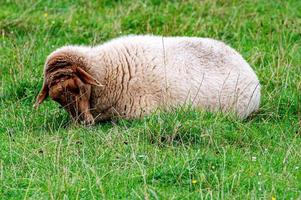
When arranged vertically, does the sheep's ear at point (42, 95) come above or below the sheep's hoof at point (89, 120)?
above

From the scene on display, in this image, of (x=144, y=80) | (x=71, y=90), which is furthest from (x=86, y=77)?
(x=144, y=80)

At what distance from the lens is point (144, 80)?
30.2 ft

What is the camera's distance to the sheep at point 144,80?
9039 millimetres

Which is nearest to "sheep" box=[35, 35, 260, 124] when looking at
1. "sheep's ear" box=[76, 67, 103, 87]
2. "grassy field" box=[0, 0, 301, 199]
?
"sheep's ear" box=[76, 67, 103, 87]

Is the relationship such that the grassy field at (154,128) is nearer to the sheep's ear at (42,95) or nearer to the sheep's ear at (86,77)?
the sheep's ear at (42,95)

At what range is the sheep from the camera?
9039 millimetres

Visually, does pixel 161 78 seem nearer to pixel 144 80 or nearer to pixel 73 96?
pixel 144 80

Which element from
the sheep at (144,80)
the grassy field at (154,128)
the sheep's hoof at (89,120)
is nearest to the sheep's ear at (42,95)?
the sheep at (144,80)

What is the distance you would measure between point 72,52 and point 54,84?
18.6 inches

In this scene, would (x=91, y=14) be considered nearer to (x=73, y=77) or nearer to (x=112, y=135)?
(x=73, y=77)

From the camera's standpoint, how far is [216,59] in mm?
9633

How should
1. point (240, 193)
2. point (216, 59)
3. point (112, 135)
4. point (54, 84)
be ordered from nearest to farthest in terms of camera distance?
point (240, 193), point (112, 135), point (54, 84), point (216, 59)

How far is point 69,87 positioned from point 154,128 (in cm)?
109

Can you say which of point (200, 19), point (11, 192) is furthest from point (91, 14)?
point (11, 192)
